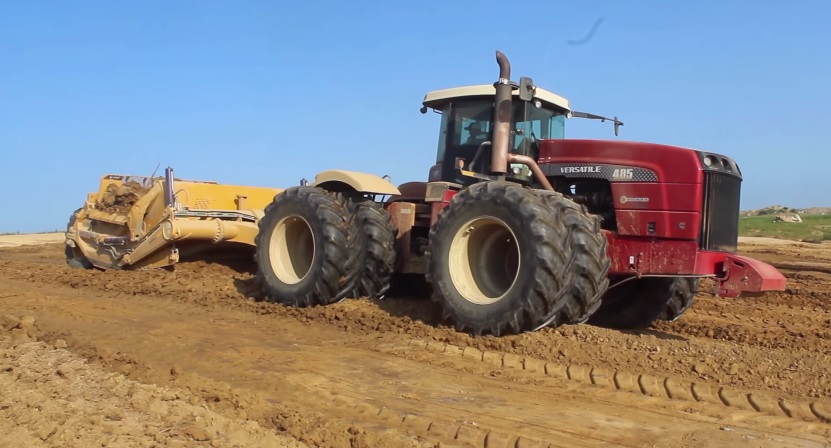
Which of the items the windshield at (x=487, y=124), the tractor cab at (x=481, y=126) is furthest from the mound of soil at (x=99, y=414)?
the windshield at (x=487, y=124)

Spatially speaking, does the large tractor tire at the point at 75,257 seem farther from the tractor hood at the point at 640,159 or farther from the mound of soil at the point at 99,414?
the tractor hood at the point at 640,159

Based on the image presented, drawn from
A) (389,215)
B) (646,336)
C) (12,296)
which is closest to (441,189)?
(389,215)

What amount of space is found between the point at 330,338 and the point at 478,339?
1229 millimetres

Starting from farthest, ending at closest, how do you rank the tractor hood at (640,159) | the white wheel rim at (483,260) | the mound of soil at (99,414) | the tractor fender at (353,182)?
the tractor fender at (353,182), the white wheel rim at (483,260), the tractor hood at (640,159), the mound of soil at (99,414)

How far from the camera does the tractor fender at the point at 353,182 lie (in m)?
7.38

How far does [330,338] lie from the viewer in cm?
584

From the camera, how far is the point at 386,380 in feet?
14.9

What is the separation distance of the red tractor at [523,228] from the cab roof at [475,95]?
0.05 feet

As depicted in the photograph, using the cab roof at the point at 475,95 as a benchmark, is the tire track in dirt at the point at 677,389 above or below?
below

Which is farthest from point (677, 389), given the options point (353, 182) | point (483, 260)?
point (353, 182)

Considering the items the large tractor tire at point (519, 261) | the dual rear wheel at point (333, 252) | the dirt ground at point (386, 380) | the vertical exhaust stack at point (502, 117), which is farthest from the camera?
the dual rear wheel at point (333, 252)

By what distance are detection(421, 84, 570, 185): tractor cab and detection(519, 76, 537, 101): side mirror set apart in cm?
→ 33

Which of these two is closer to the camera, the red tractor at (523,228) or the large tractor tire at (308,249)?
the red tractor at (523,228)

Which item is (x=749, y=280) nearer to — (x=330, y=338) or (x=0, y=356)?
(x=330, y=338)
